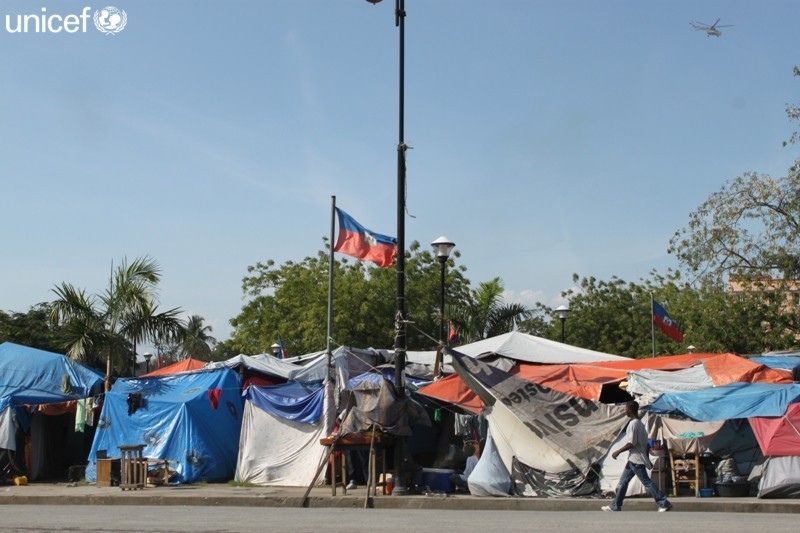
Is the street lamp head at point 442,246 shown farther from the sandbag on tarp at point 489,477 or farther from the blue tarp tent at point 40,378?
the blue tarp tent at point 40,378

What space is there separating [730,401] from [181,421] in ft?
41.3

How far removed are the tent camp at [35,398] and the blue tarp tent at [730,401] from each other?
14764mm

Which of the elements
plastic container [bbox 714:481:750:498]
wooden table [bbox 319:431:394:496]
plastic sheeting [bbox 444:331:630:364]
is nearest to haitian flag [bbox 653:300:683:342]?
plastic sheeting [bbox 444:331:630:364]

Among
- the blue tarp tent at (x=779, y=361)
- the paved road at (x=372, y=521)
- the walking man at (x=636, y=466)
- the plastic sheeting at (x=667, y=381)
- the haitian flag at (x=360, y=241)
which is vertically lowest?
the paved road at (x=372, y=521)

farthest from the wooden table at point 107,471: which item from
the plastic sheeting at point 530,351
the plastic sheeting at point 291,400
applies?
the plastic sheeting at point 530,351

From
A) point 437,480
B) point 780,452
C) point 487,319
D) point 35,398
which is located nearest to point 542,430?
point 437,480

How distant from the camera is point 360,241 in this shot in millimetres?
19828

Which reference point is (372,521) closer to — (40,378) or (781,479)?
(781,479)

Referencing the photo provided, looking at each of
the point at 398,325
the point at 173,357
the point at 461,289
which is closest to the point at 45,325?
the point at 461,289

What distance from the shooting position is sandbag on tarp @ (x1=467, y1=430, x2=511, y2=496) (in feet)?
54.6

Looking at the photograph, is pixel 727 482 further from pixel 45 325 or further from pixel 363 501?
pixel 45 325

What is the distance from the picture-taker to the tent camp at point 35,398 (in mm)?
23234

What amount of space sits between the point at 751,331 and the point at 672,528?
26.4 m

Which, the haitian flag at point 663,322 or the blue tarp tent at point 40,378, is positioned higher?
the haitian flag at point 663,322
